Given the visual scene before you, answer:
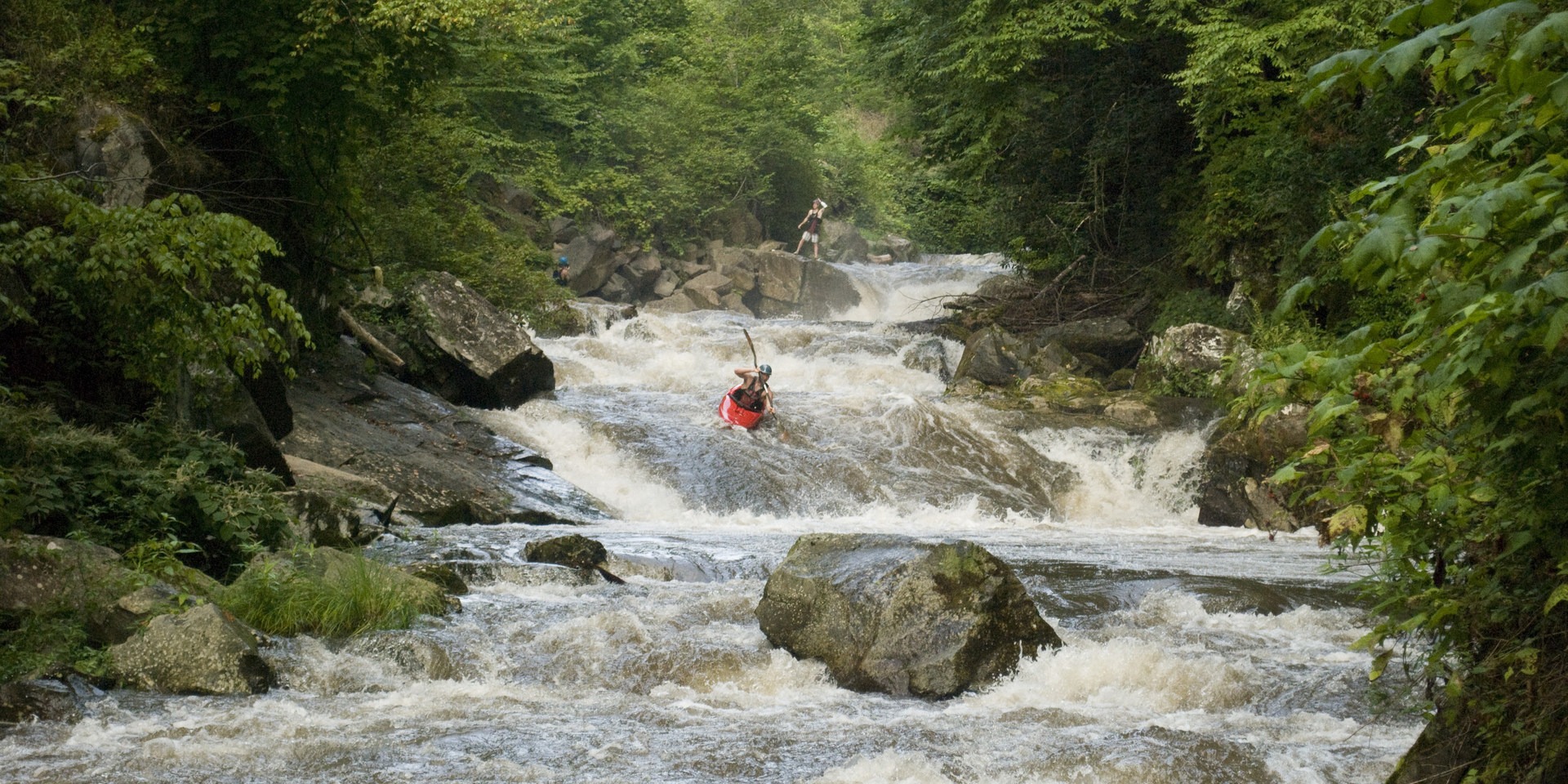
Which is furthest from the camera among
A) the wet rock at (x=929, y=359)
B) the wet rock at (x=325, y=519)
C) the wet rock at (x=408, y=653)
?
the wet rock at (x=929, y=359)

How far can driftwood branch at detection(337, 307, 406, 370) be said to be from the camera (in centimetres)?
1412

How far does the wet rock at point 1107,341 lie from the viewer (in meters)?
18.5

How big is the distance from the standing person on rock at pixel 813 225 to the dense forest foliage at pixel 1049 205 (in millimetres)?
2721

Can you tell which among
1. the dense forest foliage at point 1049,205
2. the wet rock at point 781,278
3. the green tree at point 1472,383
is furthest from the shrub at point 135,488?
the wet rock at point 781,278

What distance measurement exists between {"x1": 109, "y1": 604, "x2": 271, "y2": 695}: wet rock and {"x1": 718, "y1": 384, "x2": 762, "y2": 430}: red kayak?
948cm

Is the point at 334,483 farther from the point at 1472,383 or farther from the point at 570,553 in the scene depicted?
the point at 1472,383

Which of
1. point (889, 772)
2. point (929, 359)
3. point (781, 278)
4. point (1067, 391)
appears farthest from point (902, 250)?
point (889, 772)

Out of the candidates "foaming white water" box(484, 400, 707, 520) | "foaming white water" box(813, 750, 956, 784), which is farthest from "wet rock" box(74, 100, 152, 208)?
"foaming white water" box(813, 750, 956, 784)

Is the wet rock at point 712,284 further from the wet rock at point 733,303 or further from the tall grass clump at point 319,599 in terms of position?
the tall grass clump at point 319,599

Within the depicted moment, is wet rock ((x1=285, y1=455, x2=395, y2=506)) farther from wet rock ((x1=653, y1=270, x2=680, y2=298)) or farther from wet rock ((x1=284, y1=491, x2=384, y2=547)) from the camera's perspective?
wet rock ((x1=653, y1=270, x2=680, y2=298))

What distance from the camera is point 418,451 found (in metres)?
12.0

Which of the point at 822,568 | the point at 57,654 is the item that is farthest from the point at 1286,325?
the point at 57,654

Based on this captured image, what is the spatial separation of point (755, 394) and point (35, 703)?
1055cm

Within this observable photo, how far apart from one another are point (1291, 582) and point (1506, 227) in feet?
21.4
